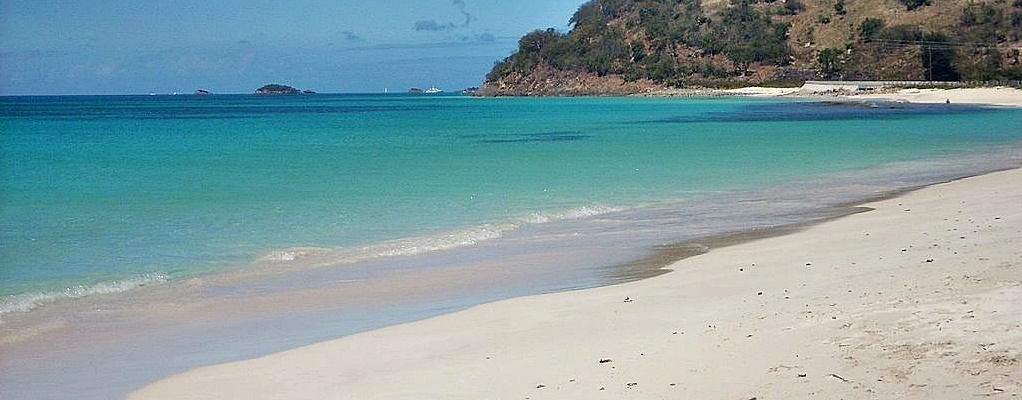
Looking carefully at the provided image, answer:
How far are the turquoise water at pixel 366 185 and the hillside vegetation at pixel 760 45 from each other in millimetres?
76366

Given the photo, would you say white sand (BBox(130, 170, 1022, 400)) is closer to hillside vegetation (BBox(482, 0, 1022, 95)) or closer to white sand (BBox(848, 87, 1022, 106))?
white sand (BBox(848, 87, 1022, 106))

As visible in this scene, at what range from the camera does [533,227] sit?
52.3ft

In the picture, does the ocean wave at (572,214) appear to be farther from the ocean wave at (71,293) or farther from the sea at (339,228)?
the ocean wave at (71,293)

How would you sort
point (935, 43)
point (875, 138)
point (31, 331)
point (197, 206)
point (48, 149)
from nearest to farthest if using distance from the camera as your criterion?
point (31, 331) → point (197, 206) → point (875, 138) → point (48, 149) → point (935, 43)

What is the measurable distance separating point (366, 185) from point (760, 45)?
129 metres

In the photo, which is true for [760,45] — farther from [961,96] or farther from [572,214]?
[572,214]

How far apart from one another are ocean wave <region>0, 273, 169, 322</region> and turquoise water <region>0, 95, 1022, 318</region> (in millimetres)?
31

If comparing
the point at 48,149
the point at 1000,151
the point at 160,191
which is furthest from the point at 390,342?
the point at 48,149

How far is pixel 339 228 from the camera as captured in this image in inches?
628

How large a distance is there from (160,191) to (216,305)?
45.2 feet

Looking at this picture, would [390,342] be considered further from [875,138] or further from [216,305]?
[875,138]

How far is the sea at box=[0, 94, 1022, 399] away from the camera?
29.8 ft

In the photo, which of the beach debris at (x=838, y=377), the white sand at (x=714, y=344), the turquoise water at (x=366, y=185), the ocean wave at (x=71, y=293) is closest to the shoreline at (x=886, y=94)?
the turquoise water at (x=366, y=185)

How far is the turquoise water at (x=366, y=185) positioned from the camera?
44.7 ft
